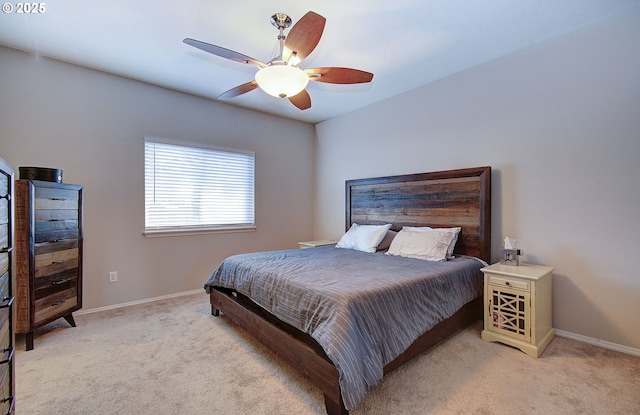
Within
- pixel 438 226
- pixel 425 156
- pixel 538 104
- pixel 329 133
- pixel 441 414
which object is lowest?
pixel 441 414

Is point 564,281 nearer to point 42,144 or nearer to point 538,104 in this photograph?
point 538,104

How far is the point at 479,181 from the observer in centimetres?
295

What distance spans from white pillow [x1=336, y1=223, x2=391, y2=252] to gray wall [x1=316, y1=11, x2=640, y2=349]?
1.05 m

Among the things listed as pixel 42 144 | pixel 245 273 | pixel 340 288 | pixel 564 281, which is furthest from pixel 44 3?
pixel 564 281

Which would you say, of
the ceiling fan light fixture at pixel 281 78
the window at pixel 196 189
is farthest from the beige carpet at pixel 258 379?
the ceiling fan light fixture at pixel 281 78

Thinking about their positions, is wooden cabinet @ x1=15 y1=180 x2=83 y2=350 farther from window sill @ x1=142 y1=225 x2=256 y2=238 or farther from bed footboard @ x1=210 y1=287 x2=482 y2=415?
bed footboard @ x1=210 y1=287 x2=482 y2=415

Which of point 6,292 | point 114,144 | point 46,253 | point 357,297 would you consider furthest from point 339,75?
point 46,253

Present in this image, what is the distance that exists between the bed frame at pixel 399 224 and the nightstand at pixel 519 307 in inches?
10.1

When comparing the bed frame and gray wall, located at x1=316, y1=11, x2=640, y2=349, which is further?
gray wall, located at x1=316, y1=11, x2=640, y2=349

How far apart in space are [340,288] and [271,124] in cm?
345

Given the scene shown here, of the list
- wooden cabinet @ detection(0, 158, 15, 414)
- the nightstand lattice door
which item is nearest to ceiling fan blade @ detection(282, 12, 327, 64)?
wooden cabinet @ detection(0, 158, 15, 414)

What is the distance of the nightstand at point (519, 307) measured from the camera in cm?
220

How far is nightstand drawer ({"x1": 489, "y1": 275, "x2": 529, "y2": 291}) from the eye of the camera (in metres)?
2.24

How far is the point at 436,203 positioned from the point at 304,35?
234cm
